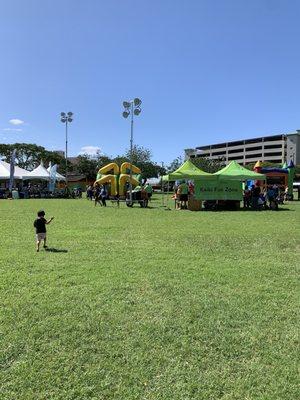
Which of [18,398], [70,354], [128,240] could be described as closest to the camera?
[18,398]

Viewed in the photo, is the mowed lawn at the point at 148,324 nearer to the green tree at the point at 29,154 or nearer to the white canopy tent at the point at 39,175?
the white canopy tent at the point at 39,175

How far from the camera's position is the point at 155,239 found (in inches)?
451

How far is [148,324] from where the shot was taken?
4805mm

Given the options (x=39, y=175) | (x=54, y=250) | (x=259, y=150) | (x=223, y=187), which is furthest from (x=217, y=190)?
(x=259, y=150)

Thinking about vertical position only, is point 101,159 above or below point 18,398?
above

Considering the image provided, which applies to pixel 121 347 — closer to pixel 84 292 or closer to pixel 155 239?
pixel 84 292

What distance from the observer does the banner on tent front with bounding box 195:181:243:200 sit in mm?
24016

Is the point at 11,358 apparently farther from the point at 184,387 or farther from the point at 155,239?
the point at 155,239

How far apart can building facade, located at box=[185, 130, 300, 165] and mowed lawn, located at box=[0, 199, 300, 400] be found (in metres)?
124

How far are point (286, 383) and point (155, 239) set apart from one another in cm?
803

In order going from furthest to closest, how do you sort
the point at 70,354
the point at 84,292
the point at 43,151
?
the point at 43,151, the point at 84,292, the point at 70,354

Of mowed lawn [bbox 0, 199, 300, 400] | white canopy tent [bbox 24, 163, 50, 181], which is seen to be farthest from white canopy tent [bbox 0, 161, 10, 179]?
mowed lawn [bbox 0, 199, 300, 400]

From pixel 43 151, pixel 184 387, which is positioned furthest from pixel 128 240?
pixel 43 151

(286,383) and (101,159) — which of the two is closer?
(286,383)
